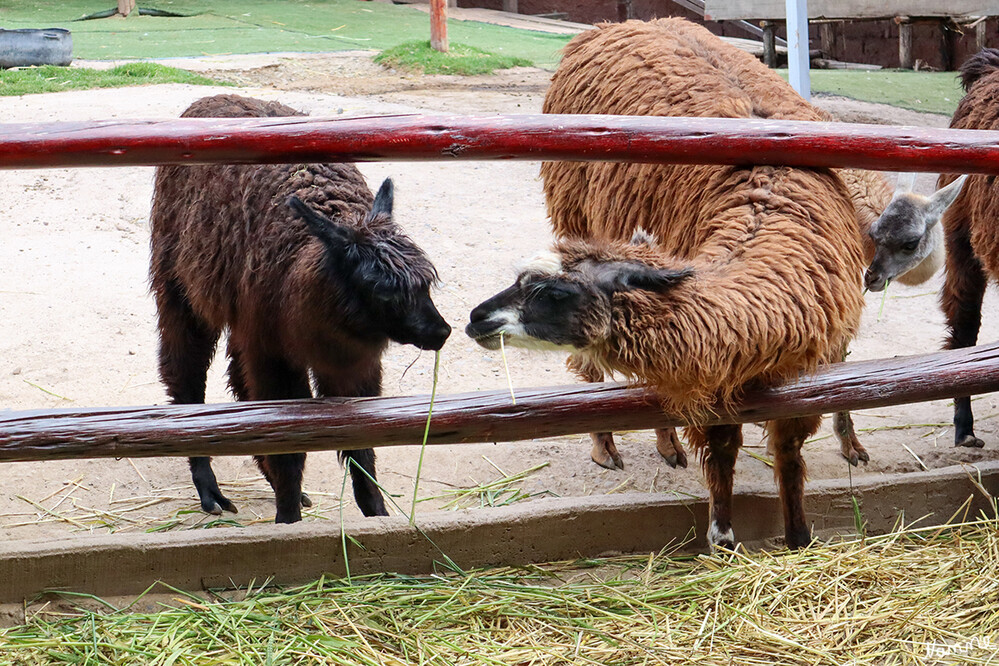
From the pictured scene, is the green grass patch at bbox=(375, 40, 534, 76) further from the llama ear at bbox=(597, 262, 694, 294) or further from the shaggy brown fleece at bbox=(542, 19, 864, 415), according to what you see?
the llama ear at bbox=(597, 262, 694, 294)

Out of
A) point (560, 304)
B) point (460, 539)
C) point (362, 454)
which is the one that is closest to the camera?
point (560, 304)

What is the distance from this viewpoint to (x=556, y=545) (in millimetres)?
3520

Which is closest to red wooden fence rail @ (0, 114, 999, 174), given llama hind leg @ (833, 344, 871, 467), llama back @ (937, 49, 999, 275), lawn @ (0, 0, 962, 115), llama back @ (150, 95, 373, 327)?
llama back @ (150, 95, 373, 327)

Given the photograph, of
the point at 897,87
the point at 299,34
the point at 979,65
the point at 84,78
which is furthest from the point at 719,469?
the point at 299,34

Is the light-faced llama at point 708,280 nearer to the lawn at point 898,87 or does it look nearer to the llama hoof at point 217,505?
the llama hoof at point 217,505

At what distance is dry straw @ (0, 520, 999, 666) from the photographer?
9.46 feet

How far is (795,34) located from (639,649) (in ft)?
18.5

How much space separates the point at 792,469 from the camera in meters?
3.45

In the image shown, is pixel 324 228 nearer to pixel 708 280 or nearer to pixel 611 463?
pixel 708 280

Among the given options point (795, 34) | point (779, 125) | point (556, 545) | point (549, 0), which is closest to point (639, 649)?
point (556, 545)

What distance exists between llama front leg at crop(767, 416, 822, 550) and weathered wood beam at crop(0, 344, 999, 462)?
25 centimetres

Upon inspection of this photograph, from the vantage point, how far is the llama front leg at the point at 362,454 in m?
3.45

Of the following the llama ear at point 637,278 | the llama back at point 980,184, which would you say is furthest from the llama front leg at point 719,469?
the llama back at point 980,184

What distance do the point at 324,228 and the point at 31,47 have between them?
10.0 metres
